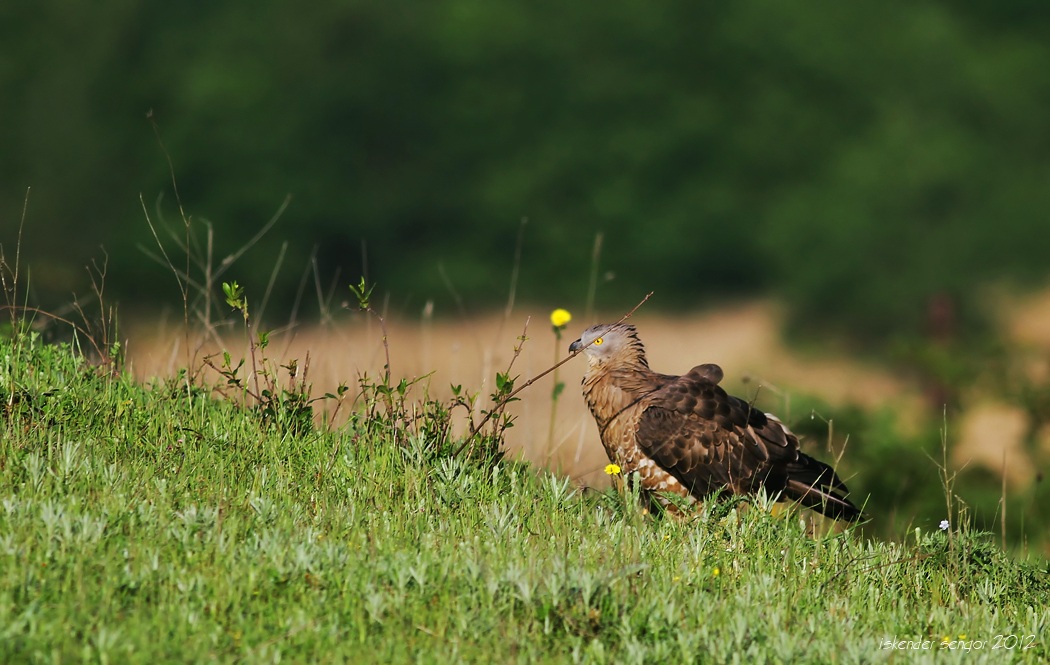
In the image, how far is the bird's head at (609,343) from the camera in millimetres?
7426

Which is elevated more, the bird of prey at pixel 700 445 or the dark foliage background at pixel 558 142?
the dark foliage background at pixel 558 142

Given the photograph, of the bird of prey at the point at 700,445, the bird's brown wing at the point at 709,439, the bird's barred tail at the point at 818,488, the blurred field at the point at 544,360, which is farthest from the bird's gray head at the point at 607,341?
the bird's barred tail at the point at 818,488

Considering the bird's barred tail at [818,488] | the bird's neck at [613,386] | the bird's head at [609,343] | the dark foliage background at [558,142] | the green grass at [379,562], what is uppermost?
the dark foliage background at [558,142]

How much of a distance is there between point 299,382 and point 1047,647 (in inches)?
147

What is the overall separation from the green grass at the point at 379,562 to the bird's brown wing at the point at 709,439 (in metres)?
0.86

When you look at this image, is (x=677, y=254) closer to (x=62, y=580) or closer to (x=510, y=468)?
(x=510, y=468)

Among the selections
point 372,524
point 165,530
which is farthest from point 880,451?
point 165,530

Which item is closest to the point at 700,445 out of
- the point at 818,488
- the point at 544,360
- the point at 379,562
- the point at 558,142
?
the point at 818,488

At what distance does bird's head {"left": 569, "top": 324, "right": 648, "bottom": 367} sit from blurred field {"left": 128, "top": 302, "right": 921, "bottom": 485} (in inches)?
14.3

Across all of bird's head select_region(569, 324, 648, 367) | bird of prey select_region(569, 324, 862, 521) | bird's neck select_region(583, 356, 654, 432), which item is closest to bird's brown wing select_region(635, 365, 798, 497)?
bird of prey select_region(569, 324, 862, 521)

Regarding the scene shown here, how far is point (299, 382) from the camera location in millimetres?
6332

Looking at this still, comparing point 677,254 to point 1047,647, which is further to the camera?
point 677,254

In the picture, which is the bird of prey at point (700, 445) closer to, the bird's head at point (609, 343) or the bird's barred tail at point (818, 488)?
the bird's barred tail at point (818, 488)

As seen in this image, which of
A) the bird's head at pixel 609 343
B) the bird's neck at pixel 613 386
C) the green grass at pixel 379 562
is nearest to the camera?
the green grass at pixel 379 562
